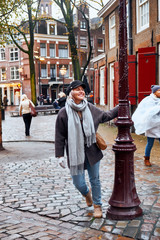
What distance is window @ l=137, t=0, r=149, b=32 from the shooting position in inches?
517

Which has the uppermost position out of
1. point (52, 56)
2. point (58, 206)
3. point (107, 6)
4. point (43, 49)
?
point (43, 49)

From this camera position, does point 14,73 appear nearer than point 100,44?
No

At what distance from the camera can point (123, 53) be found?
4227 mm

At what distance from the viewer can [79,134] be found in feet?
13.6

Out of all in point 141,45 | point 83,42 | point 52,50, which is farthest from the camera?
point 52,50

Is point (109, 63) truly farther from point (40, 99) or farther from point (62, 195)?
point (40, 99)

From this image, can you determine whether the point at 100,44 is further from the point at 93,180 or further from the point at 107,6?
the point at 93,180

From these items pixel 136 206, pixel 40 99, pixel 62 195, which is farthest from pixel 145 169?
pixel 40 99

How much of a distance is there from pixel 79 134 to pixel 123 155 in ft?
1.99

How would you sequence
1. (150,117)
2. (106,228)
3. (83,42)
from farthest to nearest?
1. (83,42)
2. (150,117)
3. (106,228)

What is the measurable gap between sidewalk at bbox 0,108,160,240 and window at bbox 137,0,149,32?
22.5 ft

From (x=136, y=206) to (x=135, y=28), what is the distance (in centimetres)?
1094

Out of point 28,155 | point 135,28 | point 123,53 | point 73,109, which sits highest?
point 135,28

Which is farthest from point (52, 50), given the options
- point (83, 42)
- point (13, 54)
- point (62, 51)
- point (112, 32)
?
point (112, 32)
